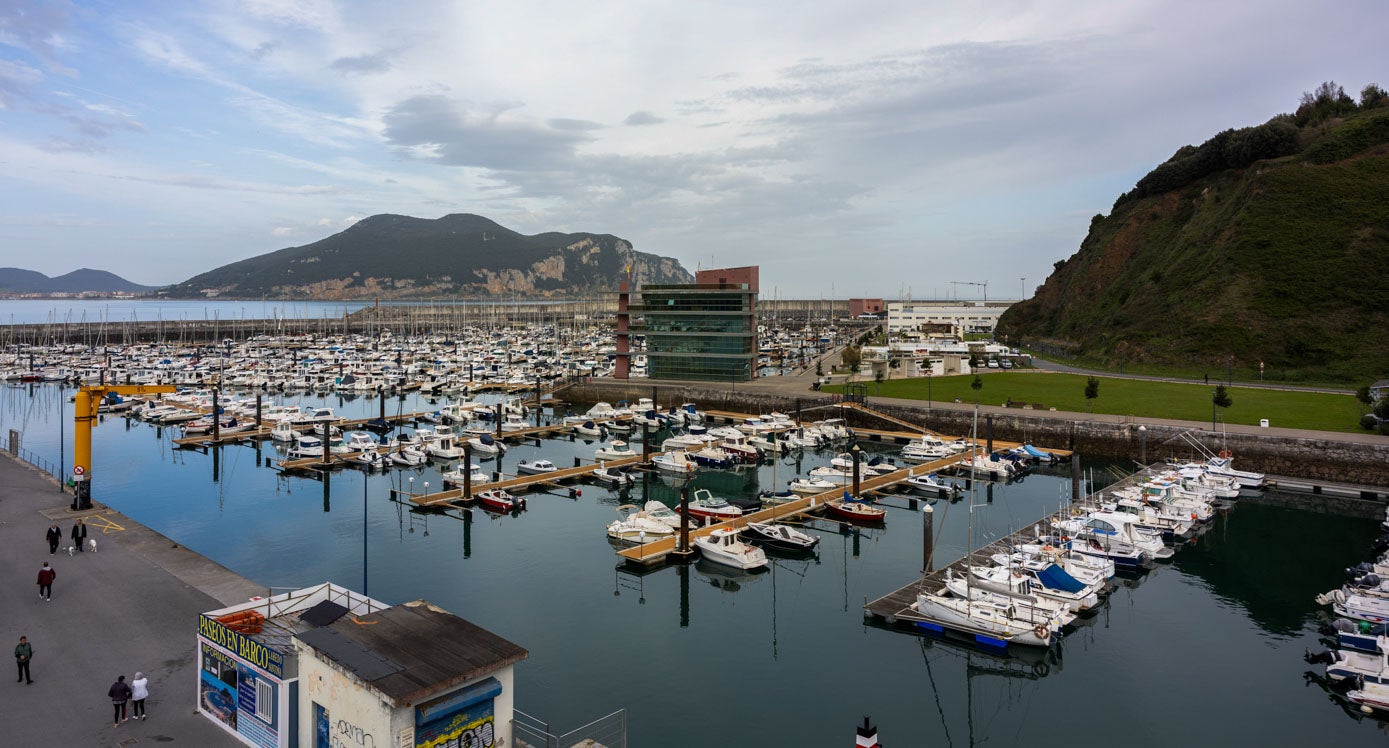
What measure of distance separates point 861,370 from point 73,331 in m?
132

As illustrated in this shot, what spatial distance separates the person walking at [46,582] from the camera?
65.2 ft

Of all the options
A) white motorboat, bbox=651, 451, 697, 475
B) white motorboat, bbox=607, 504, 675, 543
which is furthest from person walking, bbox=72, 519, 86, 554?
white motorboat, bbox=651, 451, 697, 475

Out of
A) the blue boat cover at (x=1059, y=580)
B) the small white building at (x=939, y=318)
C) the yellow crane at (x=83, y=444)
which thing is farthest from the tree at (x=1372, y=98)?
the yellow crane at (x=83, y=444)

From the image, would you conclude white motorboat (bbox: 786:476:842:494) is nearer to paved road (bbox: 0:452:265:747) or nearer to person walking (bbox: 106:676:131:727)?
paved road (bbox: 0:452:265:747)

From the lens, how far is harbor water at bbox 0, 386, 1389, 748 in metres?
19.2

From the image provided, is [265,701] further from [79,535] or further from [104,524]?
[104,524]

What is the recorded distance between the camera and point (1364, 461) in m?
41.4

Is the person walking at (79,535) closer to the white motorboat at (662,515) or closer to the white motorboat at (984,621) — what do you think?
the white motorboat at (662,515)

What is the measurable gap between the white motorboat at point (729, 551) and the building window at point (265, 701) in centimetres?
1970

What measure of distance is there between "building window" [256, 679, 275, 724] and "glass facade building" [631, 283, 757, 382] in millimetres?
63687

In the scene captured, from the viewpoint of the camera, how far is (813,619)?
25.5 metres

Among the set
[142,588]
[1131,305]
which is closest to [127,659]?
[142,588]

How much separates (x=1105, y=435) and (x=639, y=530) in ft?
110

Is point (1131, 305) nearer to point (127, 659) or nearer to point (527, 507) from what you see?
point (527, 507)
